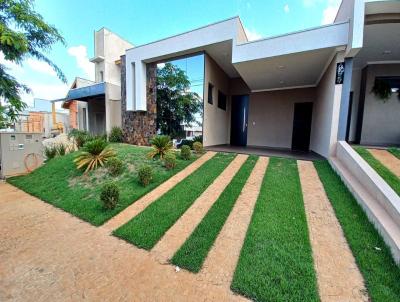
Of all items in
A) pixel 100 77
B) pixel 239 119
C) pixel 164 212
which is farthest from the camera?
pixel 100 77

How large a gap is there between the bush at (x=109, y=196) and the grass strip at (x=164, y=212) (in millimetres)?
704

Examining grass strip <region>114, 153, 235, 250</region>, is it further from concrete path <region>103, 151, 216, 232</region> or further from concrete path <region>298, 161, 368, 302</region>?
concrete path <region>298, 161, 368, 302</region>

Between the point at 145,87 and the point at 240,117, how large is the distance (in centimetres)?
577

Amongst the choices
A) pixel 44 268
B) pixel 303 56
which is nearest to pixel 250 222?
pixel 44 268

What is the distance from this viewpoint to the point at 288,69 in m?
7.41

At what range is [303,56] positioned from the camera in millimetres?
6121

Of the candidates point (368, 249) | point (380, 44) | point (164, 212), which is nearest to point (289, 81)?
point (380, 44)

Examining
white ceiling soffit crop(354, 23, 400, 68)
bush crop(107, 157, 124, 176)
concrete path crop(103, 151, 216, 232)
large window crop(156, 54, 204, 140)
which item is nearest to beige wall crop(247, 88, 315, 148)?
white ceiling soffit crop(354, 23, 400, 68)

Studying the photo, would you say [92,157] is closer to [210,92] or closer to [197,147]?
[197,147]

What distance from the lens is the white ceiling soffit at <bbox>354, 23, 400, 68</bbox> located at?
5609mm

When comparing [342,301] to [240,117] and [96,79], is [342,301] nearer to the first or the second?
[240,117]

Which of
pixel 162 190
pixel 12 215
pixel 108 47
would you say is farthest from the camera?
pixel 108 47

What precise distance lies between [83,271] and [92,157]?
175 inches

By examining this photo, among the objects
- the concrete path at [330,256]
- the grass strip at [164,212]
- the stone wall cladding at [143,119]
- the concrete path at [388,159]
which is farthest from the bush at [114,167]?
the concrete path at [388,159]
